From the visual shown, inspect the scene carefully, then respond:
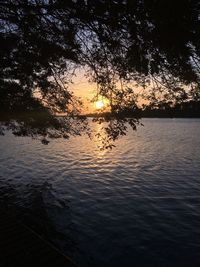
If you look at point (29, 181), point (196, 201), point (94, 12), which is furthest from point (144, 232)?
point (29, 181)

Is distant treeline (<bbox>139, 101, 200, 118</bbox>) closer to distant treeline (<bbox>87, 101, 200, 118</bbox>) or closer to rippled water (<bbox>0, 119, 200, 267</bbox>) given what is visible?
distant treeline (<bbox>87, 101, 200, 118</bbox>)

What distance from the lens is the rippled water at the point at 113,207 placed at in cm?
1370

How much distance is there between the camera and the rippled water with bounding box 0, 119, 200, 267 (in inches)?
539

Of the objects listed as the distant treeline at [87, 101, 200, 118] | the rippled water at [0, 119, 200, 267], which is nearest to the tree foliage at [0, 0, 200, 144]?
the distant treeline at [87, 101, 200, 118]

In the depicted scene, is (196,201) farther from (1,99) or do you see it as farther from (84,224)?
(1,99)

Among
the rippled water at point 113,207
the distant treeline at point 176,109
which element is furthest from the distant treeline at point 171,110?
the rippled water at point 113,207

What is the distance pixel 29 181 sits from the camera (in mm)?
26703

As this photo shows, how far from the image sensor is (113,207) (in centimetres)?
1959

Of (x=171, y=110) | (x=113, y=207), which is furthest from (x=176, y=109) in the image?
(x=113, y=207)

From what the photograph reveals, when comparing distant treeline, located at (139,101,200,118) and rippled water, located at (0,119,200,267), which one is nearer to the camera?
distant treeline, located at (139,101,200,118)

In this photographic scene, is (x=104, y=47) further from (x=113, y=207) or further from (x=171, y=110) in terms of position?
(x=113, y=207)

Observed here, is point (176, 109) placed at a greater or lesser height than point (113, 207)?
greater

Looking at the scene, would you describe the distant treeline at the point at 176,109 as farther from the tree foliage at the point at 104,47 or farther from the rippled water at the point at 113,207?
the rippled water at the point at 113,207

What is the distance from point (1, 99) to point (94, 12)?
7458 mm
